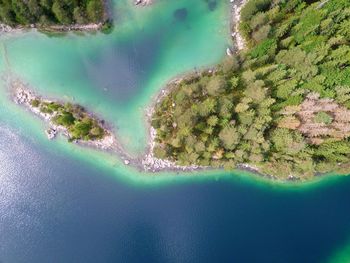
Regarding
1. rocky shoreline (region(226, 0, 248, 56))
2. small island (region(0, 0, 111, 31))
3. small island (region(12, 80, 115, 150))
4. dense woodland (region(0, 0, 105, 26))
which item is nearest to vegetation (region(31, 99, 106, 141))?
small island (region(12, 80, 115, 150))

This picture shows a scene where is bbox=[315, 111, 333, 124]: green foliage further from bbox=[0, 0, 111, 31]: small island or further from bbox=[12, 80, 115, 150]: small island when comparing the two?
bbox=[0, 0, 111, 31]: small island

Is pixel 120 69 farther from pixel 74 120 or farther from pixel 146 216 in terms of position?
pixel 146 216

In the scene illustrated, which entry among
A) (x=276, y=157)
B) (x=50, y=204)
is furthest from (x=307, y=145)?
(x=50, y=204)

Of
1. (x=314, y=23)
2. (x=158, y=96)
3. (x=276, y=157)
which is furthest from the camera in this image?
(x=158, y=96)

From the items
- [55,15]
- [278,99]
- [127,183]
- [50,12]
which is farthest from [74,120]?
[278,99]

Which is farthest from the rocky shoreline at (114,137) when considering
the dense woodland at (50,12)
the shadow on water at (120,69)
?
the shadow on water at (120,69)

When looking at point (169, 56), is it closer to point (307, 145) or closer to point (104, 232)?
point (307, 145)
